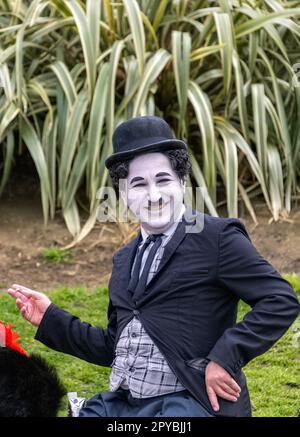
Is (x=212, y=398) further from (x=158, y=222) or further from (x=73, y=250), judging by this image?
(x=73, y=250)

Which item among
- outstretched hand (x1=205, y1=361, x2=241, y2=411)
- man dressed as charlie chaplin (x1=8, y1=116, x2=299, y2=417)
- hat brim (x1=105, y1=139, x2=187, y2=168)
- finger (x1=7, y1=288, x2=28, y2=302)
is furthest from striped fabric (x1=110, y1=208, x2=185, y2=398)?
finger (x1=7, y1=288, x2=28, y2=302)

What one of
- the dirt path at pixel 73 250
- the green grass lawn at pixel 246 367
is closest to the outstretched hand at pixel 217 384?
the green grass lawn at pixel 246 367

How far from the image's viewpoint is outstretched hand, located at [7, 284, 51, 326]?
3096mm

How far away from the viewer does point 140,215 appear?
9.64ft

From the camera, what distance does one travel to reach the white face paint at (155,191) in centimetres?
290

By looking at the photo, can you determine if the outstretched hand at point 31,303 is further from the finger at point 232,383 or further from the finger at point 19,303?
the finger at point 232,383

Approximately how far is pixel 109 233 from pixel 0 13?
175 cm

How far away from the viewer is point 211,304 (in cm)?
281

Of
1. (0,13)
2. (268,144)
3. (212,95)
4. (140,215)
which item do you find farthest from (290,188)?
(140,215)

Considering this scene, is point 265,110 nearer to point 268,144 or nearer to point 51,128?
point 268,144

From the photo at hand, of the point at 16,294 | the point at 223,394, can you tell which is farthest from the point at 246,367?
the point at 223,394

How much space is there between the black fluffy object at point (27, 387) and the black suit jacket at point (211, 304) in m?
0.24

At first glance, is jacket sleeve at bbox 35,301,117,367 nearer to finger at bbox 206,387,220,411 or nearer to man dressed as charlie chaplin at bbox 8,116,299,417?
man dressed as charlie chaplin at bbox 8,116,299,417

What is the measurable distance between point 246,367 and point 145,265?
173 centimetres
